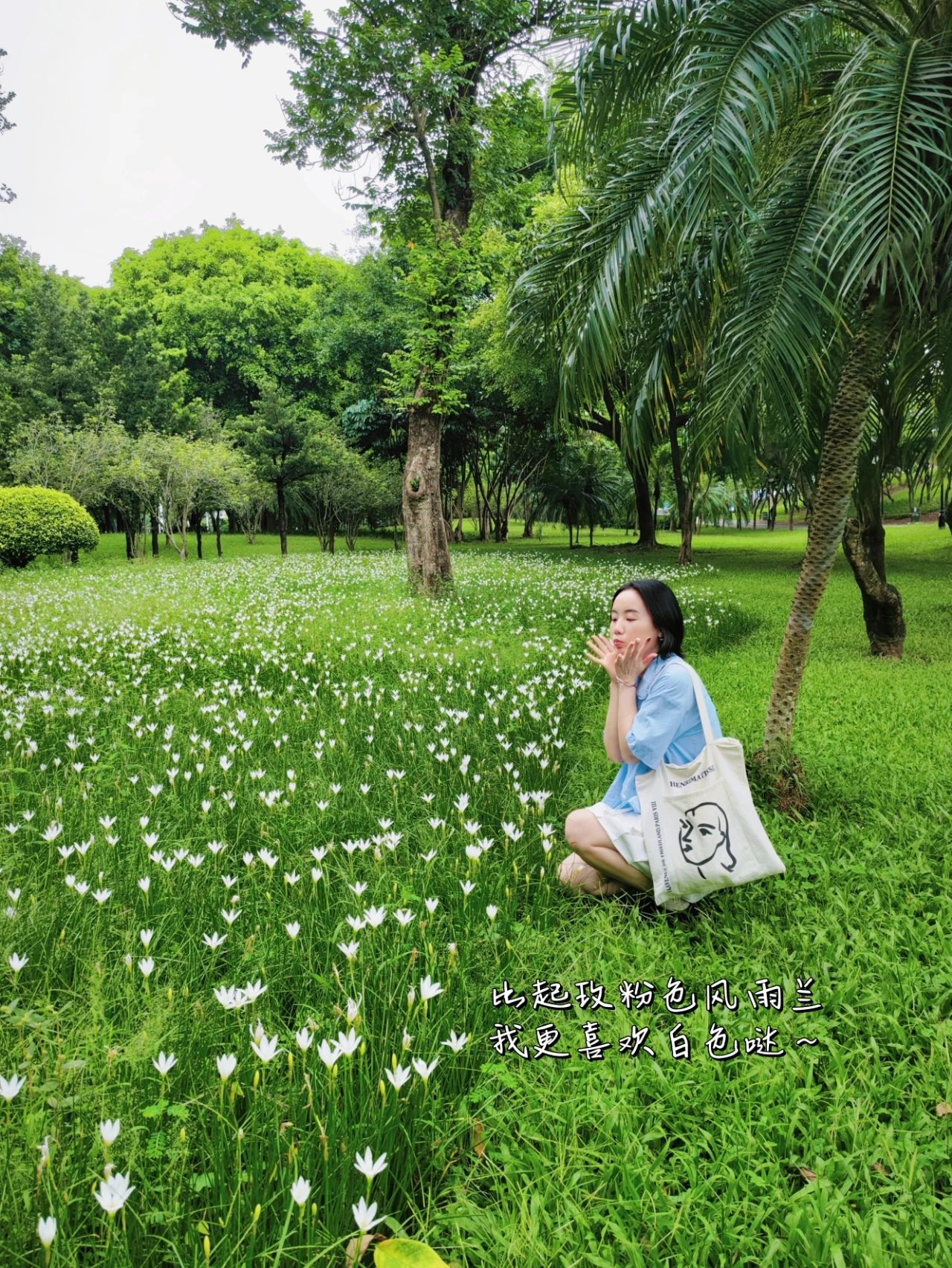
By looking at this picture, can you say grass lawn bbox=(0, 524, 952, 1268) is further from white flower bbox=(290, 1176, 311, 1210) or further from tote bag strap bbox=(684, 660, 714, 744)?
tote bag strap bbox=(684, 660, 714, 744)

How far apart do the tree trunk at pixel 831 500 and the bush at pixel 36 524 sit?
22.0m

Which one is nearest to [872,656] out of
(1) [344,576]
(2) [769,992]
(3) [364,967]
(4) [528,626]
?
(4) [528,626]

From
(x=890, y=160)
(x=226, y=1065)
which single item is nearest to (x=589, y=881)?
(x=226, y=1065)

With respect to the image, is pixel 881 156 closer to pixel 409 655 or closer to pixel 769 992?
pixel 769 992

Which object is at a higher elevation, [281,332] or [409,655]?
[281,332]

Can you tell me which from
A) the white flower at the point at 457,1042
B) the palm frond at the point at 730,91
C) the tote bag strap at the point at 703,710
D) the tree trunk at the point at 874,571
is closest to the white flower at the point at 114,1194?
the white flower at the point at 457,1042

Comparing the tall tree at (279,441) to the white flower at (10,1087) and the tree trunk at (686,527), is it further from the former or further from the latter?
the white flower at (10,1087)

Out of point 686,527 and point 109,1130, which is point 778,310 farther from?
point 686,527

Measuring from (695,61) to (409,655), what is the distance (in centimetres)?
539

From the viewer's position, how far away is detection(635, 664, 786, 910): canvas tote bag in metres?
2.63

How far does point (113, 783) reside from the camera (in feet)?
13.6

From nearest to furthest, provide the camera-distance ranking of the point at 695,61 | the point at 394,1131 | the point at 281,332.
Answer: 1. the point at 394,1131
2. the point at 695,61
3. the point at 281,332

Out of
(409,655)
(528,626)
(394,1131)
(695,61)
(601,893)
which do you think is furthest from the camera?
(528,626)

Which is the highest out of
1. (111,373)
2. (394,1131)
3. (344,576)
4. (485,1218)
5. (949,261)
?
(111,373)
